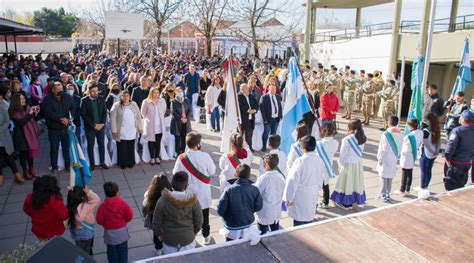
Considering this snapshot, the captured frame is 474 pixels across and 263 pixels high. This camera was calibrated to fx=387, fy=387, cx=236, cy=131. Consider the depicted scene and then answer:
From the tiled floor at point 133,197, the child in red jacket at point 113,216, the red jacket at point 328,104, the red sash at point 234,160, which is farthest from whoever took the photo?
the red jacket at point 328,104

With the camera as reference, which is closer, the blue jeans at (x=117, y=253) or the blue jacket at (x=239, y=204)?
the blue jacket at (x=239, y=204)

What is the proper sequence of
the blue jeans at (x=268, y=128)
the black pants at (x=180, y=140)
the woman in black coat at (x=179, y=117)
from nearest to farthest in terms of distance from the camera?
the woman in black coat at (x=179, y=117)
the black pants at (x=180, y=140)
the blue jeans at (x=268, y=128)

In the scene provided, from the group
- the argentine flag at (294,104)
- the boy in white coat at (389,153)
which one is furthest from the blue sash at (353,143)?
the argentine flag at (294,104)

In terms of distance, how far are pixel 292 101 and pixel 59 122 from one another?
4.83 metres

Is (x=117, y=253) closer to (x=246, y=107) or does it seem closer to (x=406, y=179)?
(x=406, y=179)

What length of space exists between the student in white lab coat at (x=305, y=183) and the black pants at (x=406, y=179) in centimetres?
297

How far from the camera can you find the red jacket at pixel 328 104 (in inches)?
430

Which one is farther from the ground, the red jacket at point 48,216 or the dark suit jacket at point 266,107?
the dark suit jacket at point 266,107

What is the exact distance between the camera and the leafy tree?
64.1 meters

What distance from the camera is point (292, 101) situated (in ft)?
24.6

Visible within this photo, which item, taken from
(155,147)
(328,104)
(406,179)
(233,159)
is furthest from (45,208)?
(328,104)

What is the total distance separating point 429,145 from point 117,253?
5.94 metres

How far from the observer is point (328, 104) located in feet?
35.9

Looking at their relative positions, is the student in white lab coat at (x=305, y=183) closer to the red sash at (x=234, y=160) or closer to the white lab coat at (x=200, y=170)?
the red sash at (x=234, y=160)
